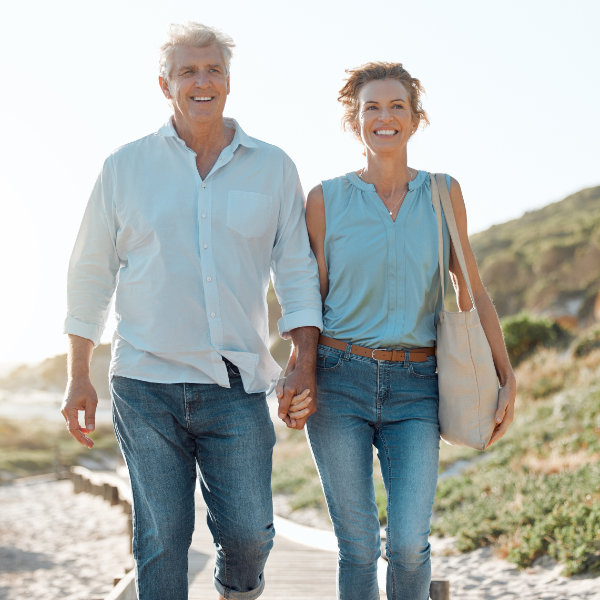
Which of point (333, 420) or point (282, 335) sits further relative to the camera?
point (282, 335)

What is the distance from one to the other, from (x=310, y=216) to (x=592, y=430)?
6.60 meters

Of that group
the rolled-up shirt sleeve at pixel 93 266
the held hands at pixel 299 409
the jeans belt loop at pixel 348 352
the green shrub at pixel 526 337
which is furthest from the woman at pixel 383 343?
the green shrub at pixel 526 337

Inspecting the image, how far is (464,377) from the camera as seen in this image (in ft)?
9.96

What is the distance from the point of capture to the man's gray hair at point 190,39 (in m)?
3.15

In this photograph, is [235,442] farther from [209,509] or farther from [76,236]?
[76,236]

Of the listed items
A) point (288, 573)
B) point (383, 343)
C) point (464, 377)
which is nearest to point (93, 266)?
point (383, 343)

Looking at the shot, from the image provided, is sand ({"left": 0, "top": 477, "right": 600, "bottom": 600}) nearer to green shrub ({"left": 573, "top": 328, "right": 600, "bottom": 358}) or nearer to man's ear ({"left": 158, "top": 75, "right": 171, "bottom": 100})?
man's ear ({"left": 158, "top": 75, "right": 171, "bottom": 100})

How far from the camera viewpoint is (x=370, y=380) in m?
3.03

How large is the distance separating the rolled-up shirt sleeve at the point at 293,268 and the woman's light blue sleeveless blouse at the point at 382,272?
83 millimetres

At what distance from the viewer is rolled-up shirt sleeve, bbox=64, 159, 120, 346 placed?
316cm

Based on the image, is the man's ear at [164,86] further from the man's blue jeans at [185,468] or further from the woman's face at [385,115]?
the man's blue jeans at [185,468]

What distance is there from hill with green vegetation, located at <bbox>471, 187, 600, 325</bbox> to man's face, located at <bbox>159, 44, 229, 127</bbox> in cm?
1945

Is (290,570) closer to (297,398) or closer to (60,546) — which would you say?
(297,398)

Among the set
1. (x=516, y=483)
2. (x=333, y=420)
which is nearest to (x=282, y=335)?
(x=333, y=420)
